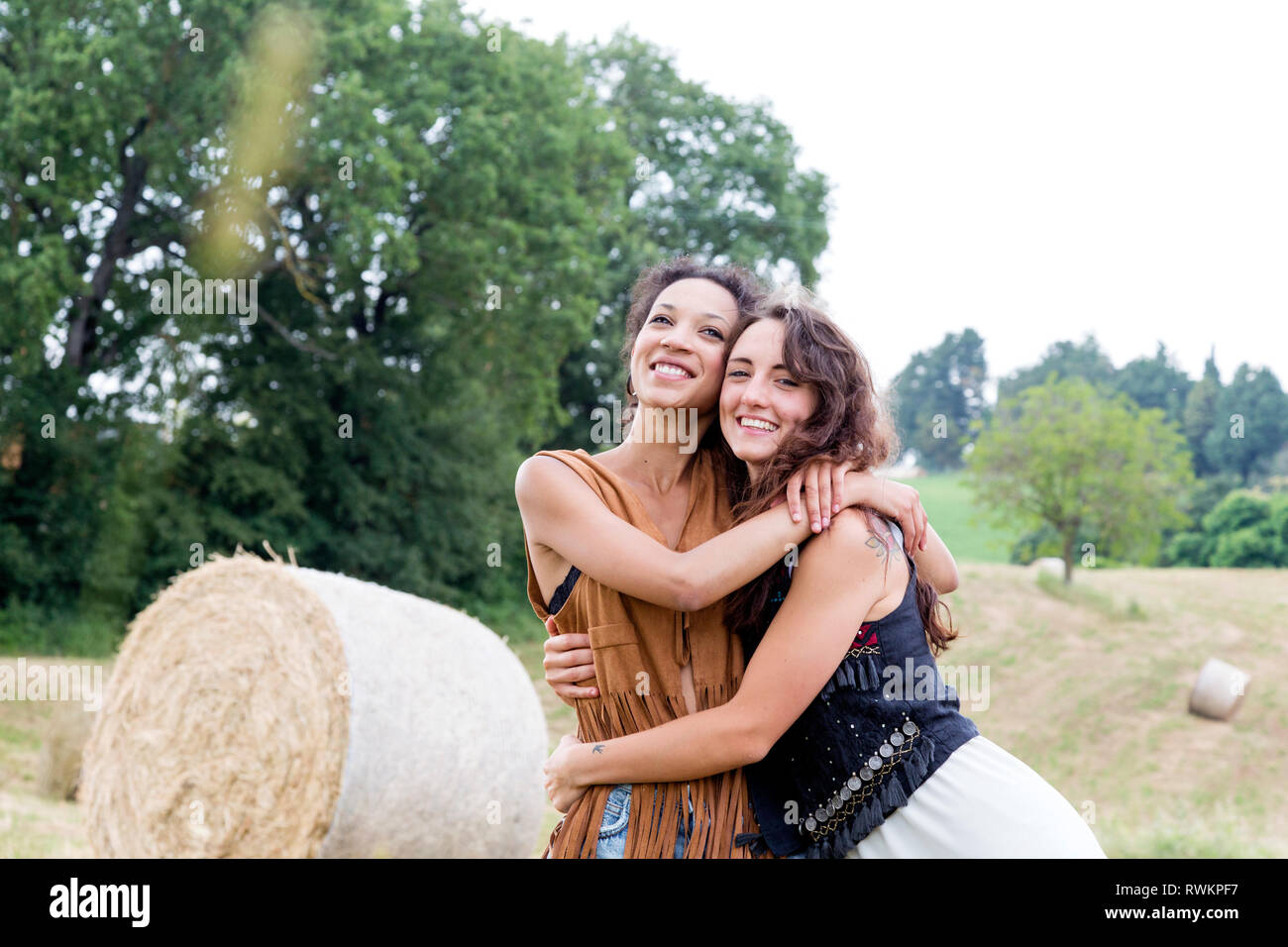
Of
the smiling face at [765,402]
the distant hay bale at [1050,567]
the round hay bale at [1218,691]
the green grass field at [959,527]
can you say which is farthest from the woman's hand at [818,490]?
the green grass field at [959,527]

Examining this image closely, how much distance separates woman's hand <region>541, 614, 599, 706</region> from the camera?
2848 mm

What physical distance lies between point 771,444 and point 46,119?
15.0 meters

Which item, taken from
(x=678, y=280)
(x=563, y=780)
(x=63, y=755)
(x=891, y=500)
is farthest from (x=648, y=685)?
(x=63, y=755)

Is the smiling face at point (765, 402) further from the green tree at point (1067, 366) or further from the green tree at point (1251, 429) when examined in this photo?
the green tree at point (1067, 366)

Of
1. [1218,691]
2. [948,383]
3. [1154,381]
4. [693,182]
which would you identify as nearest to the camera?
[1218,691]

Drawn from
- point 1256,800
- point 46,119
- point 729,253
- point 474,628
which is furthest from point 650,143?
point 474,628

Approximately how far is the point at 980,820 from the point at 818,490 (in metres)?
0.81

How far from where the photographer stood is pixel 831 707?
2.69 metres

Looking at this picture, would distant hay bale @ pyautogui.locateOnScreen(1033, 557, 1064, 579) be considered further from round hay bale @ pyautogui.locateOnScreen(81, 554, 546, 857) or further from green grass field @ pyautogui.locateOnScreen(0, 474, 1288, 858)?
round hay bale @ pyautogui.locateOnScreen(81, 554, 546, 857)

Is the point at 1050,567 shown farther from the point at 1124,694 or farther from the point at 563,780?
the point at 563,780

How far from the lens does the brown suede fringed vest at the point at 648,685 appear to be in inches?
106

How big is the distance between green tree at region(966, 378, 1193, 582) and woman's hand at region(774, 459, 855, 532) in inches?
934

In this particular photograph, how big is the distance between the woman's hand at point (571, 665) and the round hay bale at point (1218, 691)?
20228mm
